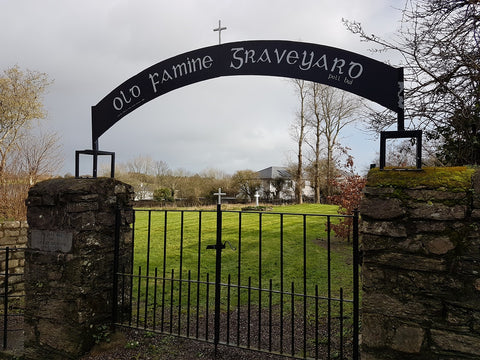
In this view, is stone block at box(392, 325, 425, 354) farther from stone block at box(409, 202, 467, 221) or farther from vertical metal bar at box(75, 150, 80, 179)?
vertical metal bar at box(75, 150, 80, 179)

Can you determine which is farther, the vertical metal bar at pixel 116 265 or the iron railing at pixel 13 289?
the iron railing at pixel 13 289

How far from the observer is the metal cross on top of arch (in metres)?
2.98

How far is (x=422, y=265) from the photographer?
2354 mm

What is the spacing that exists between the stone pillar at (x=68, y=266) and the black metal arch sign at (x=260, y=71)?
906 millimetres

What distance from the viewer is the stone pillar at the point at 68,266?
12.0 feet

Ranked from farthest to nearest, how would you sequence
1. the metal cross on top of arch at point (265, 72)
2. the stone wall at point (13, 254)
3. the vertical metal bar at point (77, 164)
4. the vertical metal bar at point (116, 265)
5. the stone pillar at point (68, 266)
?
the stone wall at point (13, 254) < the vertical metal bar at point (77, 164) < the vertical metal bar at point (116, 265) < the stone pillar at point (68, 266) < the metal cross on top of arch at point (265, 72)

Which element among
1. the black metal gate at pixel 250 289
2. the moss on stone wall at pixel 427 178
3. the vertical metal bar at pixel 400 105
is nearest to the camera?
the moss on stone wall at pixel 427 178

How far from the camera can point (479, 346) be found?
2.20m

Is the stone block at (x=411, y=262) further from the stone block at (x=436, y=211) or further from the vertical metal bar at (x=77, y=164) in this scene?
the vertical metal bar at (x=77, y=164)

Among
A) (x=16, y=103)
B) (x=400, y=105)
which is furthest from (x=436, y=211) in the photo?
(x=16, y=103)

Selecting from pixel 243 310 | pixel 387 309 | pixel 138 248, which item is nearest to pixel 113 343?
pixel 243 310

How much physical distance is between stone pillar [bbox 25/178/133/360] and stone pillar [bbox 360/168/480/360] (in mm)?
3072

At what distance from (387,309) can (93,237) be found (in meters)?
3.26

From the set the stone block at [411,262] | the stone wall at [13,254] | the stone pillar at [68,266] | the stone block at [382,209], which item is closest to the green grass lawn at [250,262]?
the stone pillar at [68,266]
